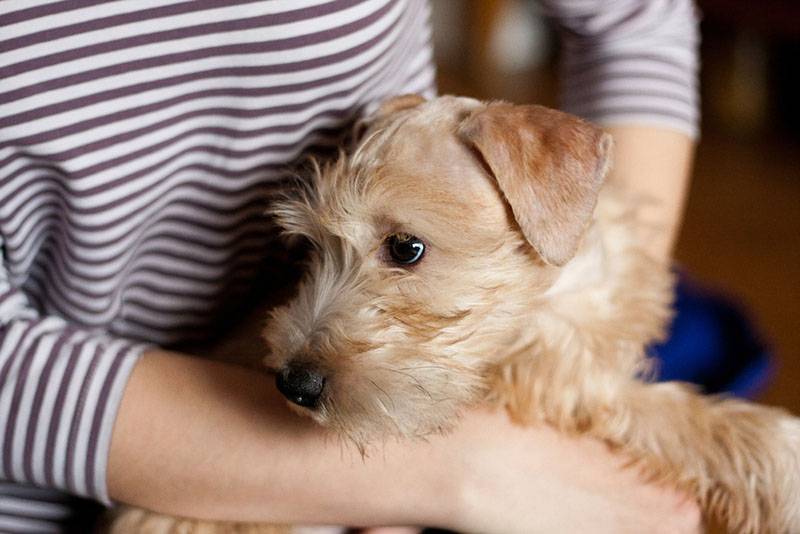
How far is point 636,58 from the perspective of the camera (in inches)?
54.5

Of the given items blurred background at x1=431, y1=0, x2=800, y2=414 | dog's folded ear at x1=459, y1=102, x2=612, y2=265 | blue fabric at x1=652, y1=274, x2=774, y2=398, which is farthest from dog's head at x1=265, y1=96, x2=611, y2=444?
blurred background at x1=431, y1=0, x2=800, y2=414

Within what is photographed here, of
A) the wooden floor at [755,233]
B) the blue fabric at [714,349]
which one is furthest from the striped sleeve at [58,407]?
the wooden floor at [755,233]

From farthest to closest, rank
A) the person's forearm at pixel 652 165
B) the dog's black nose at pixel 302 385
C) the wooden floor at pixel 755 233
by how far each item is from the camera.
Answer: the wooden floor at pixel 755 233, the person's forearm at pixel 652 165, the dog's black nose at pixel 302 385

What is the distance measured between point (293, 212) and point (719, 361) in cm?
131

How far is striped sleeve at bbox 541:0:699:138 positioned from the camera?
1.37 m

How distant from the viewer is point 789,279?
2744mm

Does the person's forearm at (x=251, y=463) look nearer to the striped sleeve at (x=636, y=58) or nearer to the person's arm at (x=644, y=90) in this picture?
the person's arm at (x=644, y=90)

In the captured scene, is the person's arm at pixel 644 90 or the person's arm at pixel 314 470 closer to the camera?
the person's arm at pixel 314 470

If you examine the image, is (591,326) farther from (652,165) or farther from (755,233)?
(755,233)

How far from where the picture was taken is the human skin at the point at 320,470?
101cm

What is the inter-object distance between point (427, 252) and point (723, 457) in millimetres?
455

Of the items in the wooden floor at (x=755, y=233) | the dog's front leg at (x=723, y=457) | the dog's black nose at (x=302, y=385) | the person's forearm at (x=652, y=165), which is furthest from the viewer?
the wooden floor at (x=755, y=233)

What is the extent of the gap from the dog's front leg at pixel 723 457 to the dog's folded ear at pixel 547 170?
0.87 ft

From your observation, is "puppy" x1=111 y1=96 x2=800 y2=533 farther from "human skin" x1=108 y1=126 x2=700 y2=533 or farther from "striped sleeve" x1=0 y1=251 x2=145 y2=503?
"striped sleeve" x1=0 y1=251 x2=145 y2=503
